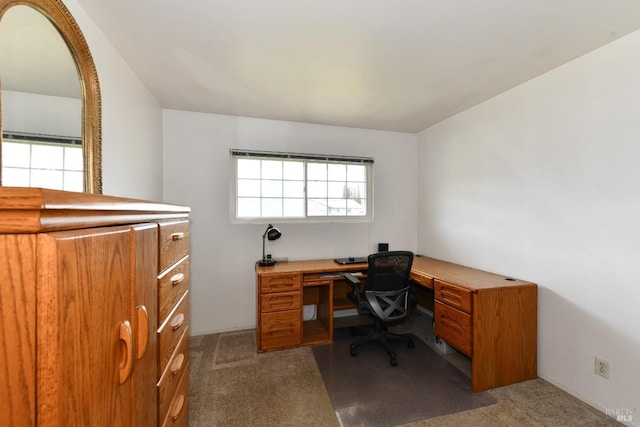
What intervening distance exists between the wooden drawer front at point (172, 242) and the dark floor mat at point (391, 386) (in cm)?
152

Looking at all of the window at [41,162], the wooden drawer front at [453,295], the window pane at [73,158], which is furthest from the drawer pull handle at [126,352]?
the wooden drawer front at [453,295]

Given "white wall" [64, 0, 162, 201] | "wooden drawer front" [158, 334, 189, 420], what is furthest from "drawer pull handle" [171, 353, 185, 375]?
"white wall" [64, 0, 162, 201]

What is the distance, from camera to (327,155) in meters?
3.28

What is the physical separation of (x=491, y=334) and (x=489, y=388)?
0.42 metres

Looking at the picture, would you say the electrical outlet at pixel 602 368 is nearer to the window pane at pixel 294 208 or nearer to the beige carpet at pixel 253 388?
the beige carpet at pixel 253 388

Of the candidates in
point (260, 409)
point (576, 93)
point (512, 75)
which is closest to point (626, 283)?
point (576, 93)

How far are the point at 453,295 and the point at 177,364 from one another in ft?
6.67

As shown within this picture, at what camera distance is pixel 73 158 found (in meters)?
1.31

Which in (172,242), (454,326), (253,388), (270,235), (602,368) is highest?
(172,242)

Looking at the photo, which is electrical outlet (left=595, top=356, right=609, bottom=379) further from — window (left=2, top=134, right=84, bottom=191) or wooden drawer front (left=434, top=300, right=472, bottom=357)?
window (left=2, top=134, right=84, bottom=191)

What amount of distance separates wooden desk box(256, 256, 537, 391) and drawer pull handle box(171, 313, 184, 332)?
1.27 meters

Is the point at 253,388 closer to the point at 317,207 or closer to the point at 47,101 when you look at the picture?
the point at 317,207

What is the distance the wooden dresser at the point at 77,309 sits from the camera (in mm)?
397

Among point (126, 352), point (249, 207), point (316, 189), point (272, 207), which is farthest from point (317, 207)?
point (126, 352)
